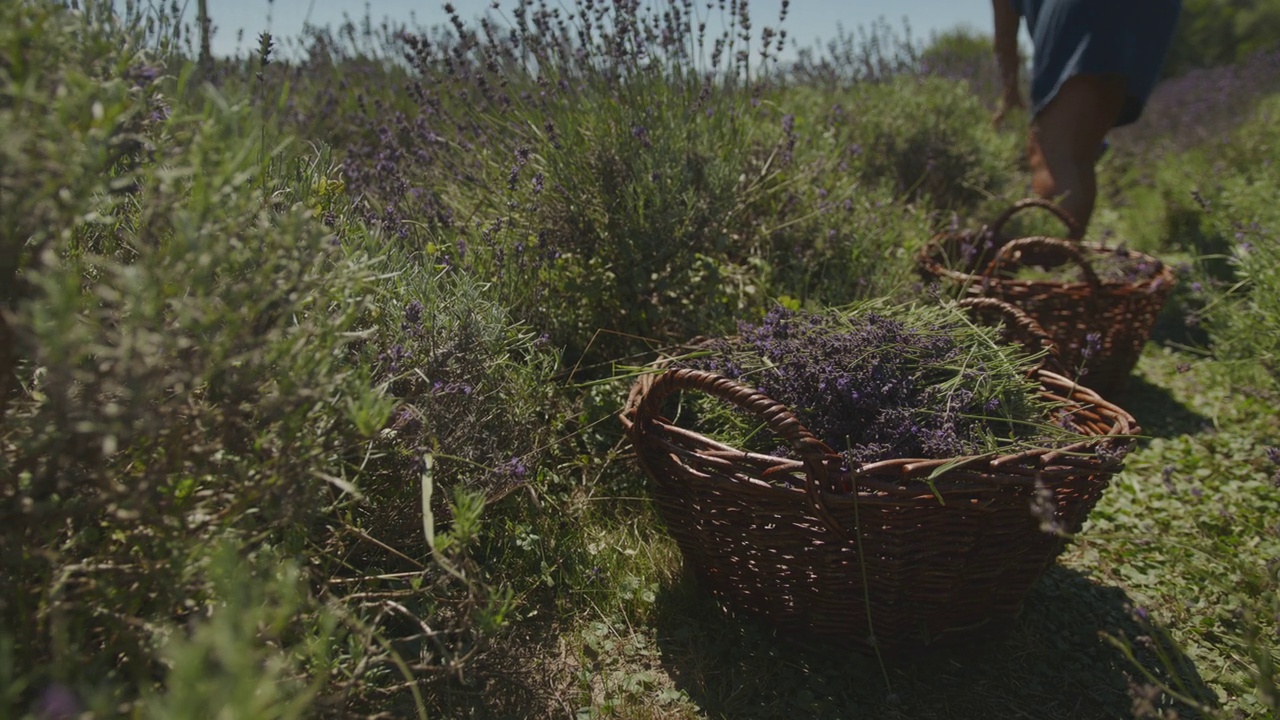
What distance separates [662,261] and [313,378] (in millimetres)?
1461

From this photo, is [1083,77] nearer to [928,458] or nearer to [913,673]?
[928,458]

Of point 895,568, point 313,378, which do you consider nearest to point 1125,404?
point 895,568

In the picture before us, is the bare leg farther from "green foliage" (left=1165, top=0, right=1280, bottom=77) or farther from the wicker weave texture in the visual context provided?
"green foliage" (left=1165, top=0, right=1280, bottom=77)

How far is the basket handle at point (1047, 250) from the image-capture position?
271cm

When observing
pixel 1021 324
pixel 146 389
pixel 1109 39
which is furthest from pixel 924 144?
pixel 146 389

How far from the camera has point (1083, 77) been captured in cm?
336

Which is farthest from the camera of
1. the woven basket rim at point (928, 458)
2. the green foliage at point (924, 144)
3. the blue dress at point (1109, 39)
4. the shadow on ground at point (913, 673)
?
the green foliage at point (924, 144)

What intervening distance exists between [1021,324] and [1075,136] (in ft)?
5.50

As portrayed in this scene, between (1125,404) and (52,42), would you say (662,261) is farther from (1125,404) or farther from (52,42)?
(1125,404)

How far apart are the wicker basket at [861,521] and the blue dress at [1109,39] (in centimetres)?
204

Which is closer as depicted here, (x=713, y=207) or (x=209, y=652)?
(x=209, y=652)

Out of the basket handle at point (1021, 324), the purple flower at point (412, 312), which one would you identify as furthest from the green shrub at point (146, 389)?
the basket handle at point (1021, 324)

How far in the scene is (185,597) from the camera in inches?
42.4

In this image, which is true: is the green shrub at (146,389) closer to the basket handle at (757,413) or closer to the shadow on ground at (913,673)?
the basket handle at (757,413)
